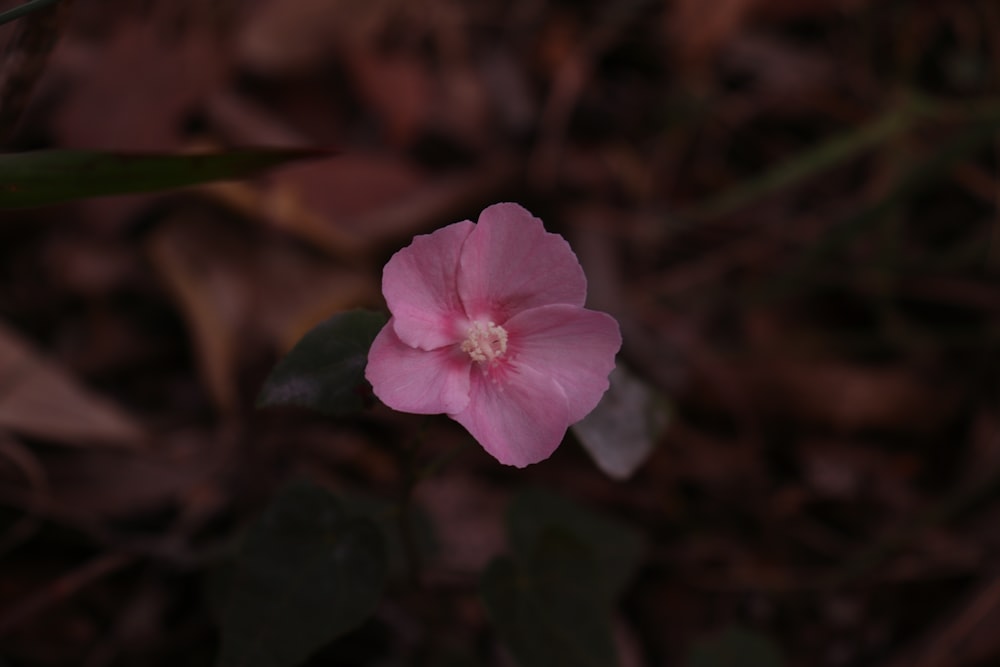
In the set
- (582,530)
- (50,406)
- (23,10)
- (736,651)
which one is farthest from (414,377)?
(50,406)

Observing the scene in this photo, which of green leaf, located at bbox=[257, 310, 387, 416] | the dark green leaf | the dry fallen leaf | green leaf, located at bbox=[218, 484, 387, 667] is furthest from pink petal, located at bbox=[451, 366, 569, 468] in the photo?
the dry fallen leaf

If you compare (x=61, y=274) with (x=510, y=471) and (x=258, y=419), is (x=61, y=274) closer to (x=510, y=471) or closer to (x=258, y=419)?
(x=258, y=419)

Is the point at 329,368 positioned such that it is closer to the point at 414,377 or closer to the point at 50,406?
the point at 414,377

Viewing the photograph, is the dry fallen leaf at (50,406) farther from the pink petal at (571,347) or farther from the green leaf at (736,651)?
the green leaf at (736,651)

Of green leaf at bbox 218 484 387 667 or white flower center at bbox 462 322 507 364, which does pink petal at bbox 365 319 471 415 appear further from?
green leaf at bbox 218 484 387 667

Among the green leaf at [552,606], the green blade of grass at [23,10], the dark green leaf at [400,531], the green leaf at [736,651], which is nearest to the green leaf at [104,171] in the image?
the green blade of grass at [23,10]

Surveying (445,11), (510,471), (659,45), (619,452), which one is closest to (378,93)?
(445,11)
